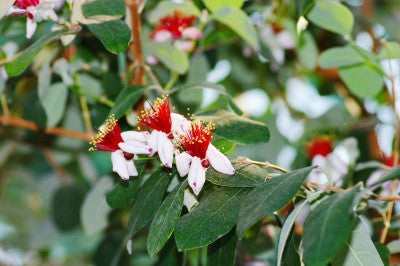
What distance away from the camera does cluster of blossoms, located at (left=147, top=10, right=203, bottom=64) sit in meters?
1.10

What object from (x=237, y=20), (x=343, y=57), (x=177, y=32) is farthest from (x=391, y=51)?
(x=177, y=32)

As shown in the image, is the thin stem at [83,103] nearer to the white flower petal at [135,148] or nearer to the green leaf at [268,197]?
the white flower petal at [135,148]

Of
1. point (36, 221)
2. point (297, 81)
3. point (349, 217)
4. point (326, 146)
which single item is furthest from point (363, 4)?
point (349, 217)

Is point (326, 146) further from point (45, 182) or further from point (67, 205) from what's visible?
point (45, 182)

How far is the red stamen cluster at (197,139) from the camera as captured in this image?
708 mm

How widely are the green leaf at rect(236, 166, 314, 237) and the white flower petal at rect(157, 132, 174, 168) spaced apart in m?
0.11

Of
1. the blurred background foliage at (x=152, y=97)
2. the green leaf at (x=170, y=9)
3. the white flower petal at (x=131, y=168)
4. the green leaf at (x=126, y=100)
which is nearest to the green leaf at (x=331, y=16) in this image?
the blurred background foliage at (x=152, y=97)

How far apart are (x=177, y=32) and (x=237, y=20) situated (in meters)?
0.13

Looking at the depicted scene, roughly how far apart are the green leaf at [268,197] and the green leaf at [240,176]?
0.03 meters

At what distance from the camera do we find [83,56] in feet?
3.72

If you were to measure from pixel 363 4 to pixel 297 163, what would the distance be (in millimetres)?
596

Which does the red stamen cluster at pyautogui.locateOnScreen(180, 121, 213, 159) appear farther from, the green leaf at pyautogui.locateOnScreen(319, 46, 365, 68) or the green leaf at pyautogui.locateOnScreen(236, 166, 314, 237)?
the green leaf at pyautogui.locateOnScreen(319, 46, 365, 68)

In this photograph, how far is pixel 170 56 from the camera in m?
1.05

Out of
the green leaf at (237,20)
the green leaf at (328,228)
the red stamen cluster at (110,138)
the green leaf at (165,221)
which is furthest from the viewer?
the green leaf at (237,20)
